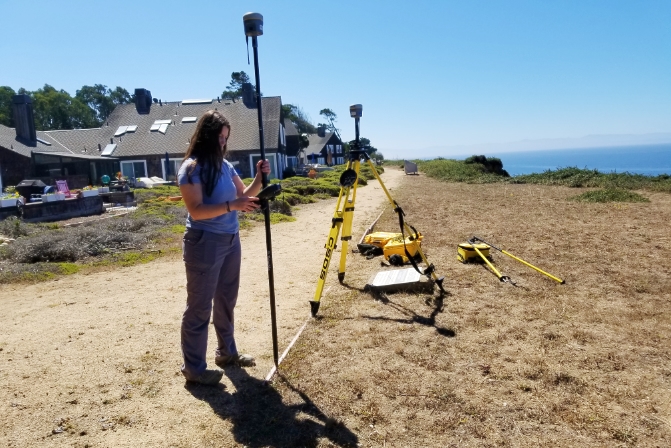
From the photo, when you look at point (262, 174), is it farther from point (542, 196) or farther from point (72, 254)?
point (542, 196)

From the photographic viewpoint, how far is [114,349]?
171 inches

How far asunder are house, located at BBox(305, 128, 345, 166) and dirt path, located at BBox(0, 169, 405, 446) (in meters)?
53.7

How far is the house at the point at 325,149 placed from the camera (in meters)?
62.1

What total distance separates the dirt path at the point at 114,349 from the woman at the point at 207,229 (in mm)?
360

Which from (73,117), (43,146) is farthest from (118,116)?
(73,117)

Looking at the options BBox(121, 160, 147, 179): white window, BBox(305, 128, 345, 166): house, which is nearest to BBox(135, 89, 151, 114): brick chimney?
BBox(121, 160, 147, 179): white window

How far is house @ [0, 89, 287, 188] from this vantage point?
26.3 meters

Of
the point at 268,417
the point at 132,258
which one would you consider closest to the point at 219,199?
the point at 268,417

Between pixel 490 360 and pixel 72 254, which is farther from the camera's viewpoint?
pixel 72 254

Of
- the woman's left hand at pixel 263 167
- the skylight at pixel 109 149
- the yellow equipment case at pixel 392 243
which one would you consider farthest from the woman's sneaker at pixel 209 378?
the skylight at pixel 109 149

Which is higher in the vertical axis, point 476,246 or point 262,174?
point 262,174

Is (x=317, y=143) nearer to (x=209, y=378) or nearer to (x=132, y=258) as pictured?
(x=132, y=258)

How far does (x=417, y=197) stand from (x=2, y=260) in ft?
43.8

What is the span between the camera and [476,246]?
23.3 ft
